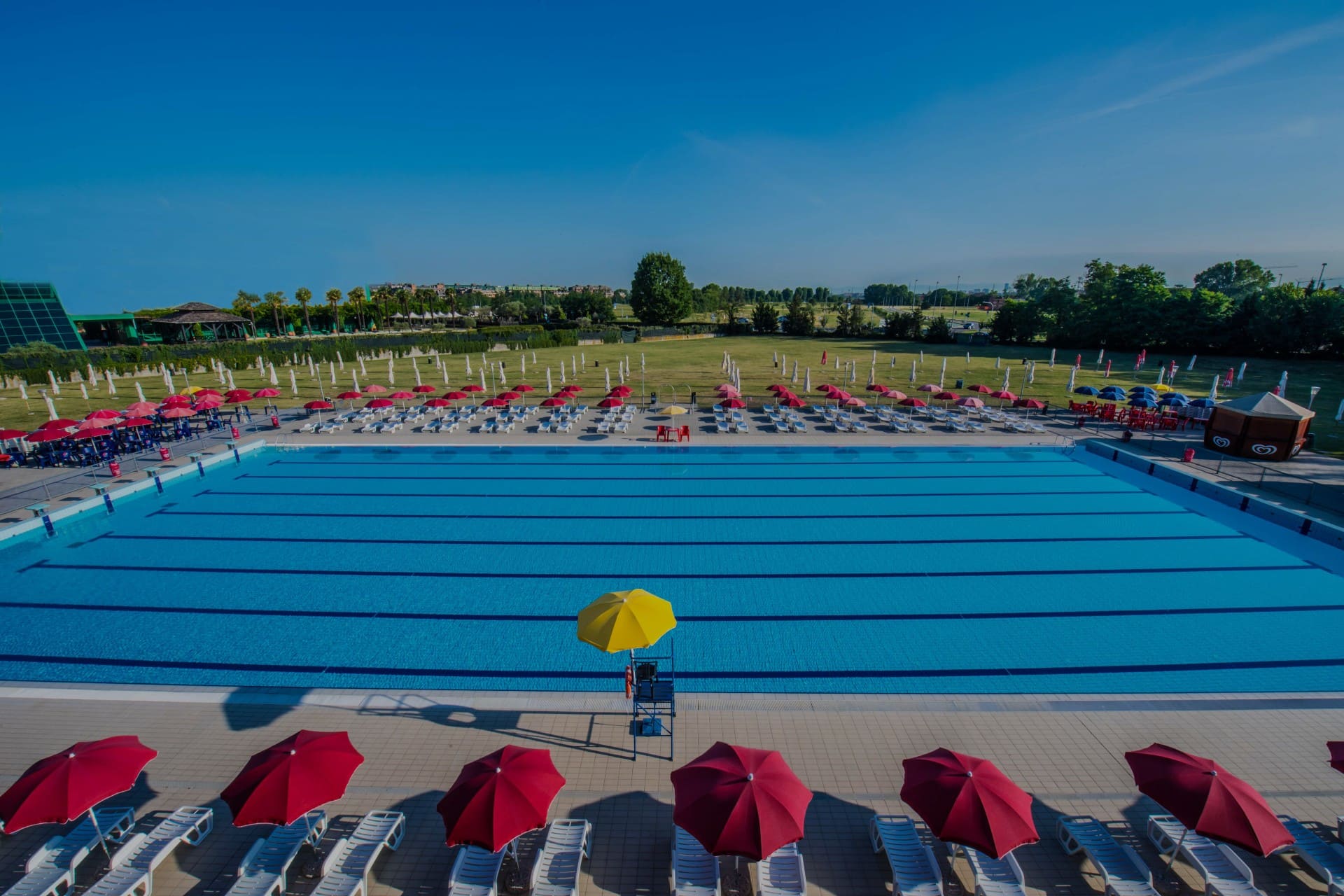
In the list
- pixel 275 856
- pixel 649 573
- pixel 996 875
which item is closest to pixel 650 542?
pixel 649 573

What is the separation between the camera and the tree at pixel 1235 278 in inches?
1889

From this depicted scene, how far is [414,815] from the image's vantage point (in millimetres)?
5109

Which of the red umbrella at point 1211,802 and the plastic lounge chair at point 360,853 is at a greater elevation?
the red umbrella at point 1211,802

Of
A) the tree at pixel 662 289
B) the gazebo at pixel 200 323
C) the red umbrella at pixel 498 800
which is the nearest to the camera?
the red umbrella at pixel 498 800

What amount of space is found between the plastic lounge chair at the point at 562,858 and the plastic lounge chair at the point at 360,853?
49.2 inches

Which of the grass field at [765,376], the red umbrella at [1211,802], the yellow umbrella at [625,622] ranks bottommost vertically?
the grass field at [765,376]

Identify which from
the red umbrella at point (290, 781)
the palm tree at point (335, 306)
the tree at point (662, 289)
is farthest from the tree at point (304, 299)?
the red umbrella at point (290, 781)

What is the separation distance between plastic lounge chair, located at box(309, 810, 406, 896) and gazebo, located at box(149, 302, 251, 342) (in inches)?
2447

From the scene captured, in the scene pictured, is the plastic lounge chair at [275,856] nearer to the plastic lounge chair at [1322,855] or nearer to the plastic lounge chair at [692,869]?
the plastic lounge chair at [692,869]

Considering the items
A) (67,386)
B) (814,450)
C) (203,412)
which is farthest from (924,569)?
(67,386)

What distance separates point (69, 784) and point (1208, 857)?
348 inches

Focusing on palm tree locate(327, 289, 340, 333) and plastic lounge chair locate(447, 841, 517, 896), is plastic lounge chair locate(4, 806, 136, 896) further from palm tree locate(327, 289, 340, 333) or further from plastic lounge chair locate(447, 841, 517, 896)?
palm tree locate(327, 289, 340, 333)

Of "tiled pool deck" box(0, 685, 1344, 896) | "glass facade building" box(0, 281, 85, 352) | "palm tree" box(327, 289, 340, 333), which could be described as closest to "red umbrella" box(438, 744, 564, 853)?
"tiled pool deck" box(0, 685, 1344, 896)

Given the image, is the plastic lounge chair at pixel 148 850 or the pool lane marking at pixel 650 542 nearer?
the plastic lounge chair at pixel 148 850
